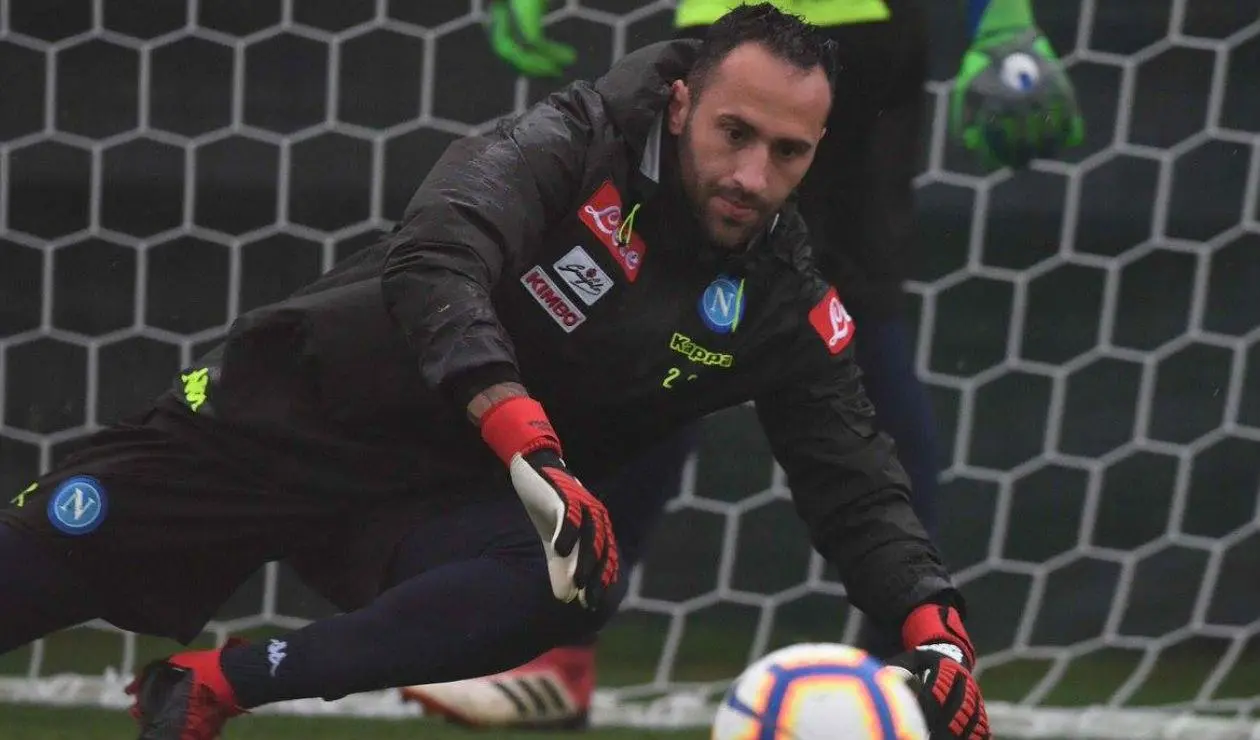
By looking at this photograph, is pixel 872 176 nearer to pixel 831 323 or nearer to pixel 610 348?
pixel 831 323

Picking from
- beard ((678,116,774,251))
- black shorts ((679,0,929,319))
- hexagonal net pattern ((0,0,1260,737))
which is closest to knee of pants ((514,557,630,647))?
beard ((678,116,774,251))

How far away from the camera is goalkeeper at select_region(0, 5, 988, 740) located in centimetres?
212

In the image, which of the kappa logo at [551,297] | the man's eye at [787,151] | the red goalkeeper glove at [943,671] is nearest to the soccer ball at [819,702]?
the red goalkeeper glove at [943,671]

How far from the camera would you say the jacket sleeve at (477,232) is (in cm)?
188

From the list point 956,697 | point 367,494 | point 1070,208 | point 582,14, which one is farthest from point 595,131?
point 1070,208

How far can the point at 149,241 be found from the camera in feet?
11.0

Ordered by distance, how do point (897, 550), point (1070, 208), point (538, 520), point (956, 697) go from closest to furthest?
point (538, 520), point (956, 697), point (897, 550), point (1070, 208)

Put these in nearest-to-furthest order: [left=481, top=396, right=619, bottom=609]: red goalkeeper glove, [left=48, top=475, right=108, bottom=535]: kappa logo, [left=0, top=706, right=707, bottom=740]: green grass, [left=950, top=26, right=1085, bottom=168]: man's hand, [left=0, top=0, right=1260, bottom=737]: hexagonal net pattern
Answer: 1. [left=481, top=396, right=619, bottom=609]: red goalkeeper glove
2. [left=48, top=475, right=108, bottom=535]: kappa logo
3. [left=950, top=26, right=1085, bottom=168]: man's hand
4. [left=0, top=706, right=707, bottom=740]: green grass
5. [left=0, top=0, right=1260, bottom=737]: hexagonal net pattern

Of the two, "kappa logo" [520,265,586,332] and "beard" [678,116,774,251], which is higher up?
"beard" [678,116,774,251]

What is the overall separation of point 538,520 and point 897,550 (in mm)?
591

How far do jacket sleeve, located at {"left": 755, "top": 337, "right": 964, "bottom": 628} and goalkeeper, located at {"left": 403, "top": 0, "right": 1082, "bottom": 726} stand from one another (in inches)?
17.9

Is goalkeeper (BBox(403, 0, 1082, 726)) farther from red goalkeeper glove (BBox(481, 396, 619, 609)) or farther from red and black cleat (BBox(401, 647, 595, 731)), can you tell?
red goalkeeper glove (BBox(481, 396, 619, 609))

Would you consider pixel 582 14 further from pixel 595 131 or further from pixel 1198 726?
pixel 1198 726

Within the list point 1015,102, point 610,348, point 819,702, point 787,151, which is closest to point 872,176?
point 1015,102
